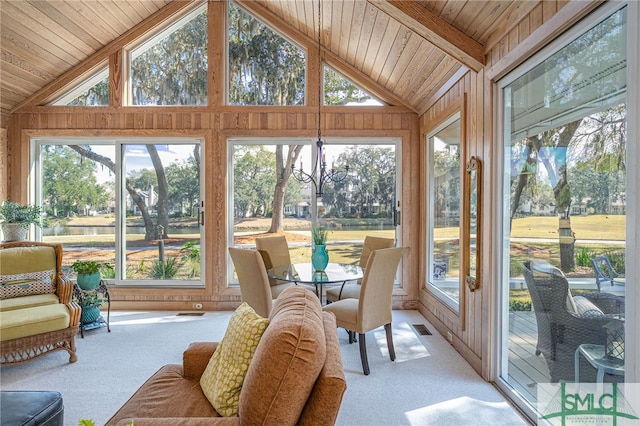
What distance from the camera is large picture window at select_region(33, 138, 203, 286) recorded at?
181 inches

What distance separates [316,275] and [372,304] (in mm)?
604

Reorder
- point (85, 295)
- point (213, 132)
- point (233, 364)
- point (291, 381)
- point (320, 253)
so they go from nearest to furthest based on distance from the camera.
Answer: point (291, 381) < point (233, 364) < point (320, 253) < point (85, 295) < point (213, 132)

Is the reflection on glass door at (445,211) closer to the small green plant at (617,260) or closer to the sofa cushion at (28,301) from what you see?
the small green plant at (617,260)

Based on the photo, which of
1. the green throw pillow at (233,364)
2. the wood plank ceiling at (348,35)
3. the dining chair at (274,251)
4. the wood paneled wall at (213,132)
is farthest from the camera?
the wood paneled wall at (213,132)

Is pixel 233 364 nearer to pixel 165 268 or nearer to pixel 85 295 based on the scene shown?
pixel 85 295

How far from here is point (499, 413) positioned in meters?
2.24

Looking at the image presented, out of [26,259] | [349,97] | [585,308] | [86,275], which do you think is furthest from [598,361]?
[26,259]

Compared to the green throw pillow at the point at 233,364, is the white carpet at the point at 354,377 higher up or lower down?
lower down

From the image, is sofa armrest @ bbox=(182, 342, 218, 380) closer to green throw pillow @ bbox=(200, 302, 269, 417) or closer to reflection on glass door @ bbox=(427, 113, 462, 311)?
green throw pillow @ bbox=(200, 302, 269, 417)

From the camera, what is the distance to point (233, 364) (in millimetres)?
1489

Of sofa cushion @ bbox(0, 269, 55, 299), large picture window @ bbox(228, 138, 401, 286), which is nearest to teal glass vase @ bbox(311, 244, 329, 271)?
large picture window @ bbox(228, 138, 401, 286)

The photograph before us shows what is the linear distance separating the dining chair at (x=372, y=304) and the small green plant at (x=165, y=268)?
2.57m

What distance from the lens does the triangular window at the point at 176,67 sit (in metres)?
4.60

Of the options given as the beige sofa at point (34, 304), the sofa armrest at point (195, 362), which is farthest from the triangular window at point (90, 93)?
the sofa armrest at point (195, 362)
